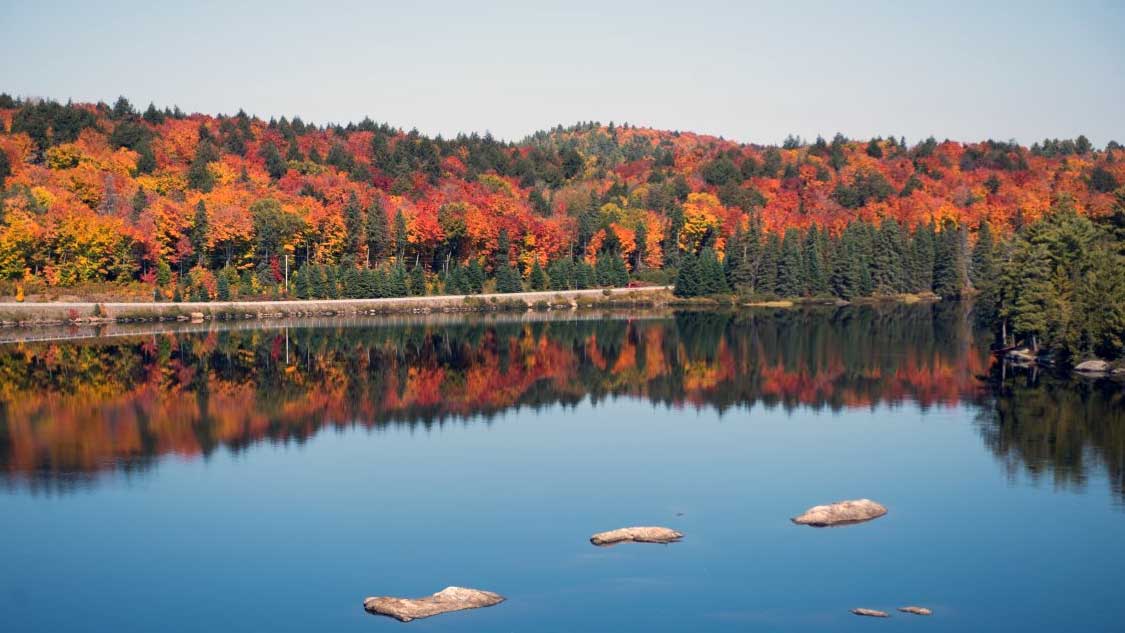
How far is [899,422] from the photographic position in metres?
43.9

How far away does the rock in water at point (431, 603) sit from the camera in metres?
23.2

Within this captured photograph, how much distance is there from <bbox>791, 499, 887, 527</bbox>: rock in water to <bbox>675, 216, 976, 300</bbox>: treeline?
74.0 metres

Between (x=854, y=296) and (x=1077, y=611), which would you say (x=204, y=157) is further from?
(x=1077, y=611)

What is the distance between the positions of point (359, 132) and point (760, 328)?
8221cm

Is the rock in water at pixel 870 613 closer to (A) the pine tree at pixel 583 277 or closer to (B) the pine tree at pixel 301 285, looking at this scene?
(B) the pine tree at pixel 301 285

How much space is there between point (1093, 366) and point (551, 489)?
102 ft

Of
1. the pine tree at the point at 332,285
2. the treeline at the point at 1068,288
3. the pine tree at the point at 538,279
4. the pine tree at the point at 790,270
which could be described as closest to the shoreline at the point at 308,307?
the pine tree at the point at 538,279

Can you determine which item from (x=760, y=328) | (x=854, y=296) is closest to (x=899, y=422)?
(x=760, y=328)

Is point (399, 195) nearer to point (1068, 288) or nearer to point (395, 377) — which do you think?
point (395, 377)

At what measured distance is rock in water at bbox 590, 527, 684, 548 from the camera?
27.8 metres

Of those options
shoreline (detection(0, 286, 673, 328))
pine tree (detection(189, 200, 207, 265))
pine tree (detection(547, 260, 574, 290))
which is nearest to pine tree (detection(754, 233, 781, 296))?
shoreline (detection(0, 286, 673, 328))

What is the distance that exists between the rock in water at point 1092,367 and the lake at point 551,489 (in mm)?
2673

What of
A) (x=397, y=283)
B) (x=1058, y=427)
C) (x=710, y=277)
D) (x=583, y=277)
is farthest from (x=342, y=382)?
(x=710, y=277)

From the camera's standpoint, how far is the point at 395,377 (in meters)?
55.6
